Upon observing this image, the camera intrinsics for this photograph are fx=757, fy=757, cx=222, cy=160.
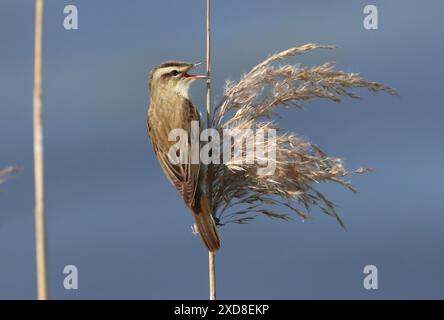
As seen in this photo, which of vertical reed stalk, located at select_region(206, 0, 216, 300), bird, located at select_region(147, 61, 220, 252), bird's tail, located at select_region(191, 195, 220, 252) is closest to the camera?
vertical reed stalk, located at select_region(206, 0, 216, 300)

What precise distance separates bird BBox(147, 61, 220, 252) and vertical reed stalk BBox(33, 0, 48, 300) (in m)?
1.56

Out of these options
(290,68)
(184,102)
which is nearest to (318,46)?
(290,68)

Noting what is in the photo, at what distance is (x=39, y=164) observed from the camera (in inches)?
94.7

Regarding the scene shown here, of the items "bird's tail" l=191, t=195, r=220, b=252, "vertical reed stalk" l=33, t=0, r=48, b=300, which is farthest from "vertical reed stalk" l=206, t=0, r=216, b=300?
"vertical reed stalk" l=33, t=0, r=48, b=300

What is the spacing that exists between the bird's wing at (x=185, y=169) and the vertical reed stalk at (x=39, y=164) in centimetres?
163

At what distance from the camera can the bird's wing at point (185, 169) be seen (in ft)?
13.2

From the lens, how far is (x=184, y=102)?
4555 mm

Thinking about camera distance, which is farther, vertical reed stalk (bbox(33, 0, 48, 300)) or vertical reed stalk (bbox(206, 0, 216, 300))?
vertical reed stalk (bbox(206, 0, 216, 300))

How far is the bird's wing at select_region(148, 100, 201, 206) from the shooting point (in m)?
4.01

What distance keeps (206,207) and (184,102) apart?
0.87m

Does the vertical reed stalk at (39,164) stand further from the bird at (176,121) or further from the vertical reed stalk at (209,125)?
the bird at (176,121)

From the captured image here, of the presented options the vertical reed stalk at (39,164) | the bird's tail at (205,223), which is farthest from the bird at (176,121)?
the vertical reed stalk at (39,164)

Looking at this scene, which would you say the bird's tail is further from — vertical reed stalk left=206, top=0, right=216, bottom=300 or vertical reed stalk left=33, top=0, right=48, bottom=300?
vertical reed stalk left=33, top=0, right=48, bottom=300

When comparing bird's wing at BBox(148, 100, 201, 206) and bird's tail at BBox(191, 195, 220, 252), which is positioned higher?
bird's wing at BBox(148, 100, 201, 206)
